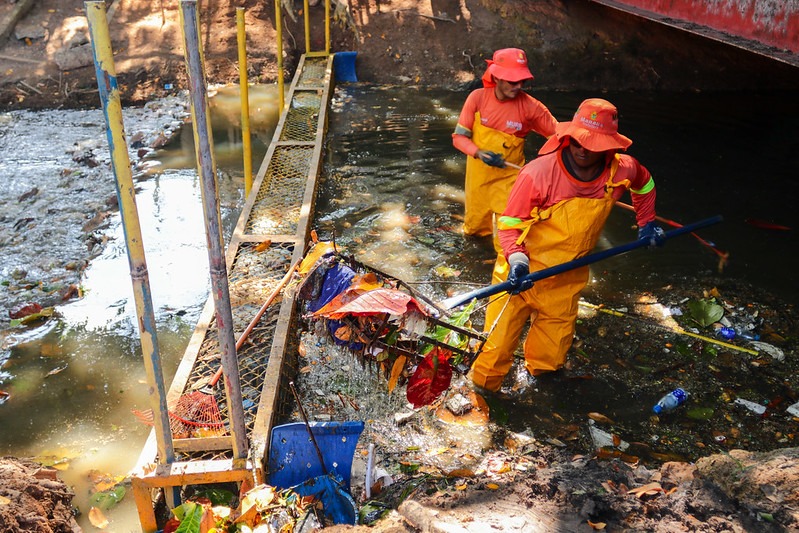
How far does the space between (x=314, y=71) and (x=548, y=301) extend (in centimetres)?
853

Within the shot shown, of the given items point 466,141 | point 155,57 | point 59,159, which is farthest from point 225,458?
point 155,57

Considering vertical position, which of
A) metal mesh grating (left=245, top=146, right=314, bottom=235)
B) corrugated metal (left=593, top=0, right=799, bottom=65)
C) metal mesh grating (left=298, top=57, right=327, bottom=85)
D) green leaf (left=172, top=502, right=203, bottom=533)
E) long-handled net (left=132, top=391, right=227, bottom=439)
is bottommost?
green leaf (left=172, top=502, right=203, bottom=533)

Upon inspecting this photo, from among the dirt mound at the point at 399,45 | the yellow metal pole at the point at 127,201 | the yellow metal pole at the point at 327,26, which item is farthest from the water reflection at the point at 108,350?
the yellow metal pole at the point at 327,26

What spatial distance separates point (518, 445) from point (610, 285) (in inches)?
99.9

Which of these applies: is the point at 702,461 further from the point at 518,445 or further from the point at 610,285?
the point at 610,285

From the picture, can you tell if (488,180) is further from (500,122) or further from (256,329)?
(256,329)

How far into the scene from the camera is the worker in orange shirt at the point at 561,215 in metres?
4.21

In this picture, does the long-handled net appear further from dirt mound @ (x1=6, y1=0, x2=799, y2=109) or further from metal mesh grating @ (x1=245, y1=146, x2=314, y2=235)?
dirt mound @ (x1=6, y1=0, x2=799, y2=109)

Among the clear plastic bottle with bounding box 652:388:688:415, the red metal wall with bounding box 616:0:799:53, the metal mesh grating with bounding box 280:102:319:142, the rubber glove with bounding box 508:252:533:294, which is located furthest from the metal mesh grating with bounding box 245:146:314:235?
the red metal wall with bounding box 616:0:799:53

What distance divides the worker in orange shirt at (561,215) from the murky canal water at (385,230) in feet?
2.14

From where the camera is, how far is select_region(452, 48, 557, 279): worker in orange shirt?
5.82 meters

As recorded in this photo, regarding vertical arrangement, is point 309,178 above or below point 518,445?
above

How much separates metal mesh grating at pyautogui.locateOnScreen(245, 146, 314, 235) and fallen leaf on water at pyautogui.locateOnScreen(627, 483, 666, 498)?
416 cm

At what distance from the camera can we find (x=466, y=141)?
6.16 metres
